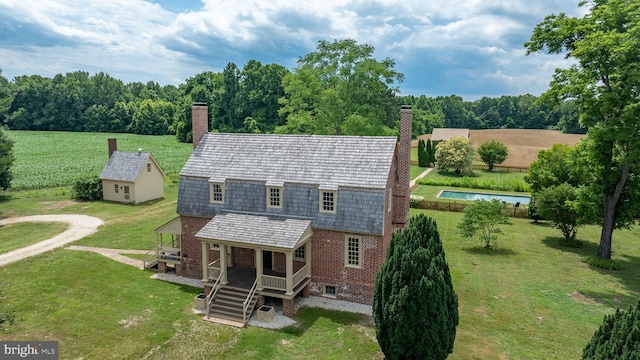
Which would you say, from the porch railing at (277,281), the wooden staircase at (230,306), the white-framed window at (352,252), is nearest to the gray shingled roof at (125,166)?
the wooden staircase at (230,306)

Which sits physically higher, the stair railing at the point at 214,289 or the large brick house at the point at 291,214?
the large brick house at the point at 291,214

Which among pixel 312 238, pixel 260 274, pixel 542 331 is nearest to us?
pixel 542 331

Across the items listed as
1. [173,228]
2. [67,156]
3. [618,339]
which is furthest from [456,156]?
[67,156]

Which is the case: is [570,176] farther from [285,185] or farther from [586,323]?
[285,185]

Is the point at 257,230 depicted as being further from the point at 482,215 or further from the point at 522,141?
the point at 522,141

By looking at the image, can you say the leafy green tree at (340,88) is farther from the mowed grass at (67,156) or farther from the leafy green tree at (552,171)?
the mowed grass at (67,156)

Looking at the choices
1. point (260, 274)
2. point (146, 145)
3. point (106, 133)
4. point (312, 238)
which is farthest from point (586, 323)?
point (106, 133)

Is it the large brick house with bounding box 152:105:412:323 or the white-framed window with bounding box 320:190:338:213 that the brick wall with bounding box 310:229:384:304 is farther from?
the white-framed window with bounding box 320:190:338:213
